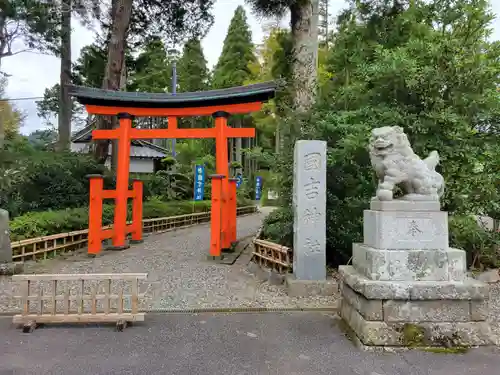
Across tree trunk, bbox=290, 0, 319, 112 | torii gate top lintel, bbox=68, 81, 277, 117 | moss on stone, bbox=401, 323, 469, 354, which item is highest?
tree trunk, bbox=290, 0, 319, 112

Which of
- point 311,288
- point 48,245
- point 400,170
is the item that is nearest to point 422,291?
point 400,170

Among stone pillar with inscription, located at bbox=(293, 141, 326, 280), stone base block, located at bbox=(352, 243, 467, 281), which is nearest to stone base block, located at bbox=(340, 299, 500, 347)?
stone base block, located at bbox=(352, 243, 467, 281)

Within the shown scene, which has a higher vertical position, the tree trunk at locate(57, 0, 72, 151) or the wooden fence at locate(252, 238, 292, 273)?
the tree trunk at locate(57, 0, 72, 151)

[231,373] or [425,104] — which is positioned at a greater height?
[425,104]

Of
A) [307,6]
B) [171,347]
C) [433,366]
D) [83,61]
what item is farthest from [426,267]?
[83,61]

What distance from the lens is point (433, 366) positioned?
9.73 feet

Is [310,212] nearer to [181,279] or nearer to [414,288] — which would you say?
[414,288]

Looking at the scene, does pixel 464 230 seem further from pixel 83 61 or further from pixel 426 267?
pixel 83 61

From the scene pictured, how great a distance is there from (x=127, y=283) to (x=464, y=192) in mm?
5720

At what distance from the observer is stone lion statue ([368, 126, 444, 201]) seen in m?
3.58

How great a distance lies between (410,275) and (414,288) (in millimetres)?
154

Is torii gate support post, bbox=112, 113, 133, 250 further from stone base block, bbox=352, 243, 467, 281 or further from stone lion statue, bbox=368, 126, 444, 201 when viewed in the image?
stone base block, bbox=352, 243, 467, 281

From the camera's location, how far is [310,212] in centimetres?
521

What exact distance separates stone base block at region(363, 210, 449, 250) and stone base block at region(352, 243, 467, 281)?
0.07m
